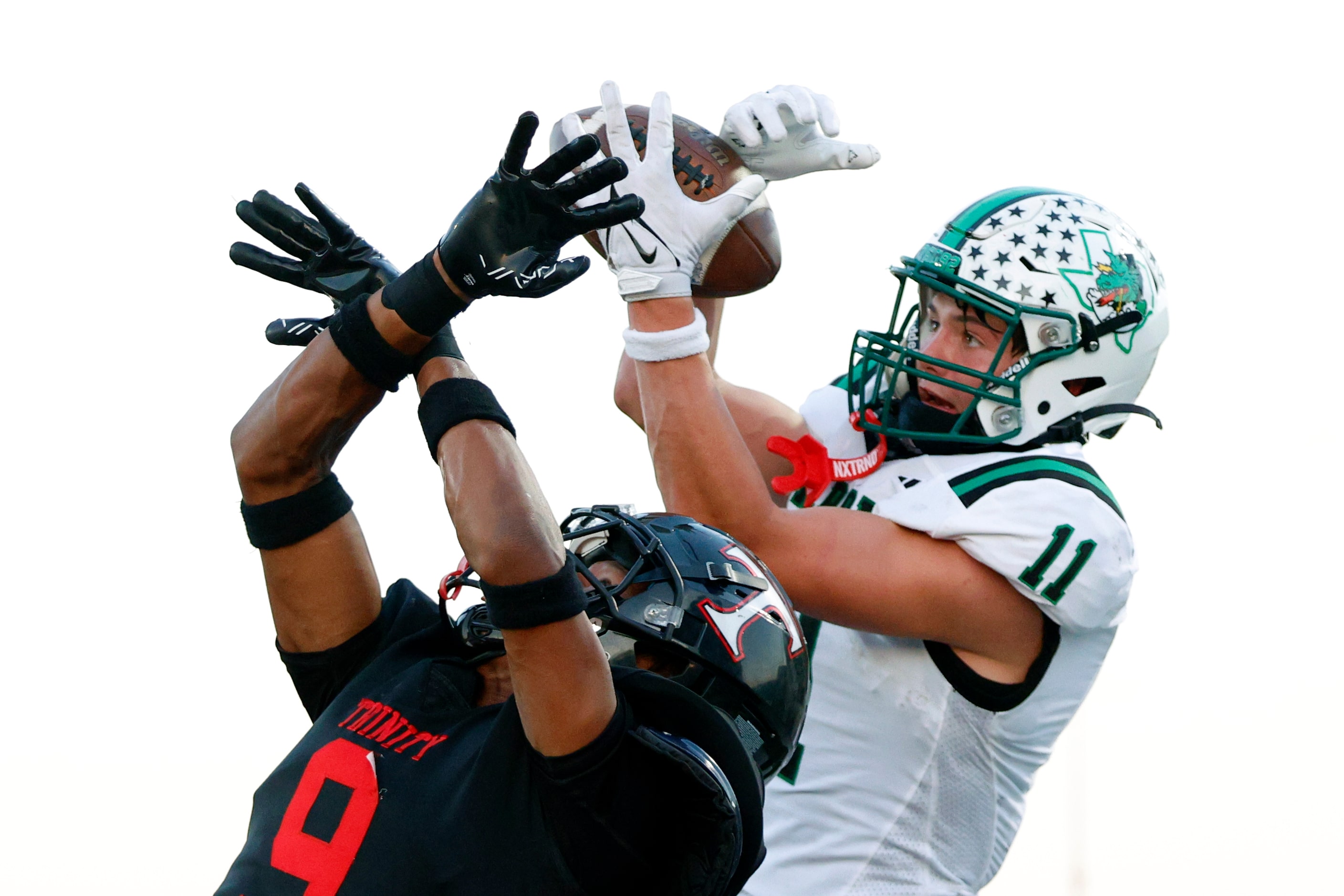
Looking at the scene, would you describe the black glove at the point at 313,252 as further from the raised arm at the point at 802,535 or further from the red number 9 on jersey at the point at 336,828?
the raised arm at the point at 802,535

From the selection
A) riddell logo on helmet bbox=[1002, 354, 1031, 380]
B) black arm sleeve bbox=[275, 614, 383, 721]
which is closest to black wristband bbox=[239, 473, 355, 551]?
black arm sleeve bbox=[275, 614, 383, 721]

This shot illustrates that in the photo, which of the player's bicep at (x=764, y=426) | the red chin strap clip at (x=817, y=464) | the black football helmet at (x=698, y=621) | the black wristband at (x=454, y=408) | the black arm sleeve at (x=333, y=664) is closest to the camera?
the black wristband at (x=454, y=408)

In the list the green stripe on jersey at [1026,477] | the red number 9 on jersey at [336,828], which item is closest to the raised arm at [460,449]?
the red number 9 on jersey at [336,828]

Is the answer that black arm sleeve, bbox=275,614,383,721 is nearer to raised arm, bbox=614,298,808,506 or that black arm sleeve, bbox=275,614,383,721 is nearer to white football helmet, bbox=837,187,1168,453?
raised arm, bbox=614,298,808,506

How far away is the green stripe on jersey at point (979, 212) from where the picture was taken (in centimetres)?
293

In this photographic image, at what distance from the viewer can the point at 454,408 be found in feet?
6.15

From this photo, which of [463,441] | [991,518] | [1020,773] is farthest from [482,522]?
[1020,773]

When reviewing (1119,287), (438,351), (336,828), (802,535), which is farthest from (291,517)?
(1119,287)

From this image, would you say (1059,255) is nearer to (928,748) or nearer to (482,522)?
(928,748)

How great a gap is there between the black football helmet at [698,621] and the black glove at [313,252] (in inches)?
17.7

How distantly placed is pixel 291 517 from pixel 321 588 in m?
0.12

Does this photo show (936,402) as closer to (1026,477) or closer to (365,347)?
(1026,477)

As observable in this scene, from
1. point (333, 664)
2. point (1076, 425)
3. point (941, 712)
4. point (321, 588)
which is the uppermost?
point (321, 588)

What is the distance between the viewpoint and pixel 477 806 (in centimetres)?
179
